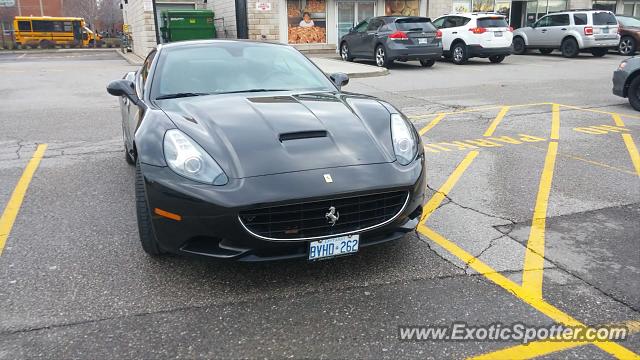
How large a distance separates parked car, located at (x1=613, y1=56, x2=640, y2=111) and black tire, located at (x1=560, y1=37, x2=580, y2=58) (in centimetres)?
1233

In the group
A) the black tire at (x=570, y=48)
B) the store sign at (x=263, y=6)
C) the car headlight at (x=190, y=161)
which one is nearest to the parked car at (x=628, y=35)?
the black tire at (x=570, y=48)

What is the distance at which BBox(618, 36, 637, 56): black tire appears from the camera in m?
22.2

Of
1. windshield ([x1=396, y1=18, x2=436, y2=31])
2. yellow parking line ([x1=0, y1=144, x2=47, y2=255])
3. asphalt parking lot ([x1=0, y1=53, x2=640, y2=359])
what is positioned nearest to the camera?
asphalt parking lot ([x1=0, y1=53, x2=640, y2=359])

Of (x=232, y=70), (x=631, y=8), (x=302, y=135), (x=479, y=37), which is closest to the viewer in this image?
(x=302, y=135)

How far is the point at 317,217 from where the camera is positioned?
311 cm

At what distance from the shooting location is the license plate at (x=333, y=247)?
3125 millimetres

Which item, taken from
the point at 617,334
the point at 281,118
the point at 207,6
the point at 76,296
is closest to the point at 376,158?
the point at 281,118

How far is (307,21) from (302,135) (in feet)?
74.4

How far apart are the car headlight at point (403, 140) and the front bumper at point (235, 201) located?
0.29 m

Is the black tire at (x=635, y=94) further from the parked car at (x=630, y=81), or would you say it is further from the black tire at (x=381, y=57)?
the black tire at (x=381, y=57)

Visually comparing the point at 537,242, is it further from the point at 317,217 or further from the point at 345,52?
the point at 345,52

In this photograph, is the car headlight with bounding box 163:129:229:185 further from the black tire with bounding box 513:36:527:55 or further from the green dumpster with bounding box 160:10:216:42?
the black tire with bounding box 513:36:527:55

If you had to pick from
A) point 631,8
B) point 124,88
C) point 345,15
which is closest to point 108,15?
point 345,15

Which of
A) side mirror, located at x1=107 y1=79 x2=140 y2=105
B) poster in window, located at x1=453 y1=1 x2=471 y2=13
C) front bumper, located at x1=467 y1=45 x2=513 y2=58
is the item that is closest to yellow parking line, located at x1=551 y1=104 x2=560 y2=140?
side mirror, located at x1=107 y1=79 x2=140 y2=105
